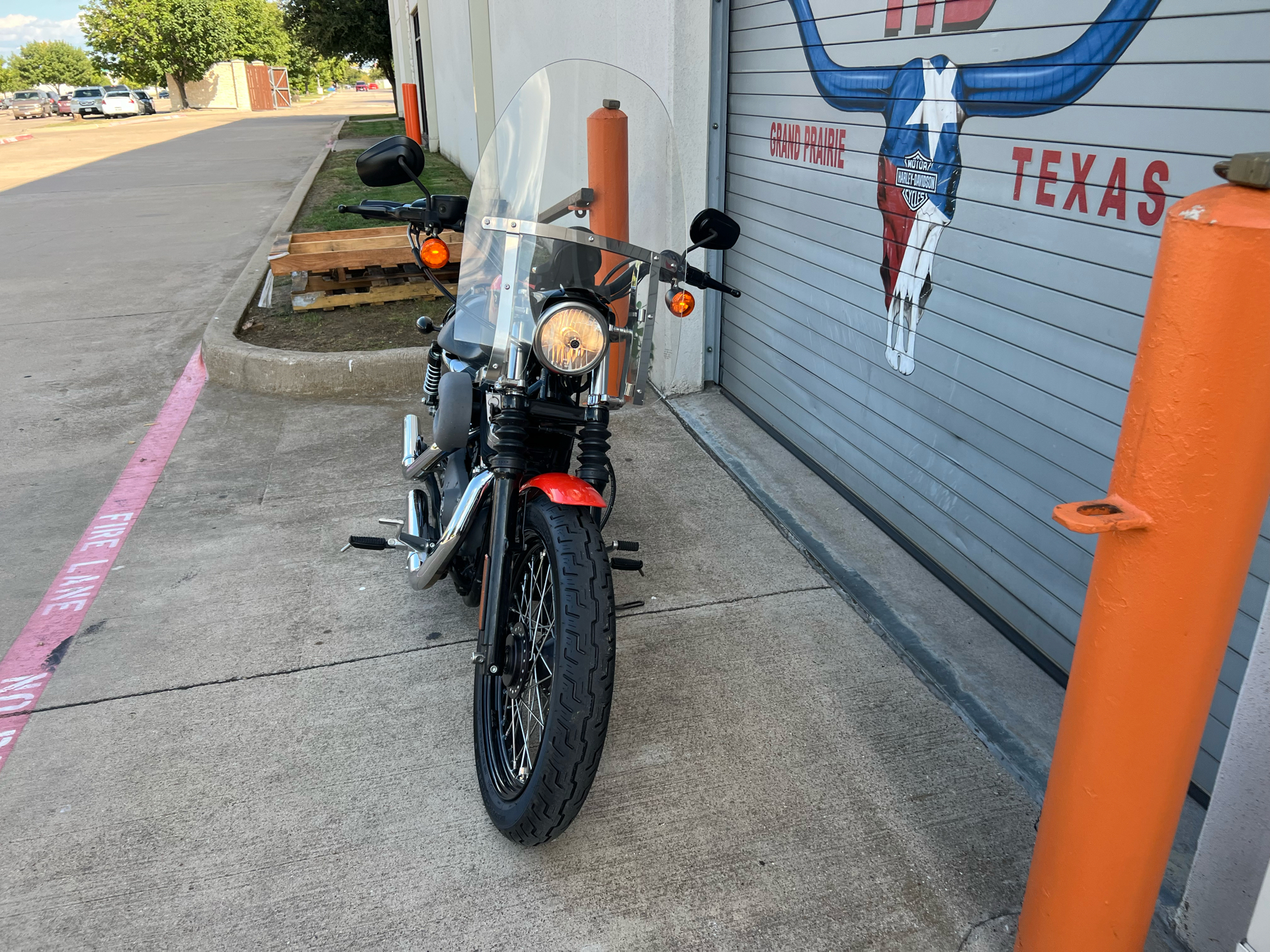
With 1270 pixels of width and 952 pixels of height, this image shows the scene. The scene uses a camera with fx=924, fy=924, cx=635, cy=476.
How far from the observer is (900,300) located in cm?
364

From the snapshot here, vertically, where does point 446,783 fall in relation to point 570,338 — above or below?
below

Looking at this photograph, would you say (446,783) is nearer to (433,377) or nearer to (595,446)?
(595,446)

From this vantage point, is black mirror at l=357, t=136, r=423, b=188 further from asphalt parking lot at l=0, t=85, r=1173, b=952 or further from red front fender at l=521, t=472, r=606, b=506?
asphalt parking lot at l=0, t=85, r=1173, b=952

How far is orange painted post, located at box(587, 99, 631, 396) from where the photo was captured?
100 inches

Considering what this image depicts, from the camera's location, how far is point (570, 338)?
7.29ft

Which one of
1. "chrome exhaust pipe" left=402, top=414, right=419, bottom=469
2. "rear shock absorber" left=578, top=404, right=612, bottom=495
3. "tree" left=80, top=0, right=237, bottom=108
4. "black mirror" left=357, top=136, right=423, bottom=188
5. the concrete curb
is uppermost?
"tree" left=80, top=0, right=237, bottom=108

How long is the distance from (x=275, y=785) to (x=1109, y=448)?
2563 millimetres

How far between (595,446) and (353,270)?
5.24m

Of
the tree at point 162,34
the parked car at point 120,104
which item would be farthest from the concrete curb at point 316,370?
the tree at point 162,34

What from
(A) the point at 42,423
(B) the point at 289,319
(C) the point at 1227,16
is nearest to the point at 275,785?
(C) the point at 1227,16

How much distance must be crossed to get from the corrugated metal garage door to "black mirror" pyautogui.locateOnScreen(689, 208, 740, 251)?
40.8 inches

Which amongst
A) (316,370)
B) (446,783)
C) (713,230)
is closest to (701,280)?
(713,230)

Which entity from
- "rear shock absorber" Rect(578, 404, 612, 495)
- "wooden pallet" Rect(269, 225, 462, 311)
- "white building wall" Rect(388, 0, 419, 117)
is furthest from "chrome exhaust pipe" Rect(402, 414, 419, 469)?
"white building wall" Rect(388, 0, 419, 117)

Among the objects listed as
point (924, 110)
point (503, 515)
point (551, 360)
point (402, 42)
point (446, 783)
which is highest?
point (402, 42)
